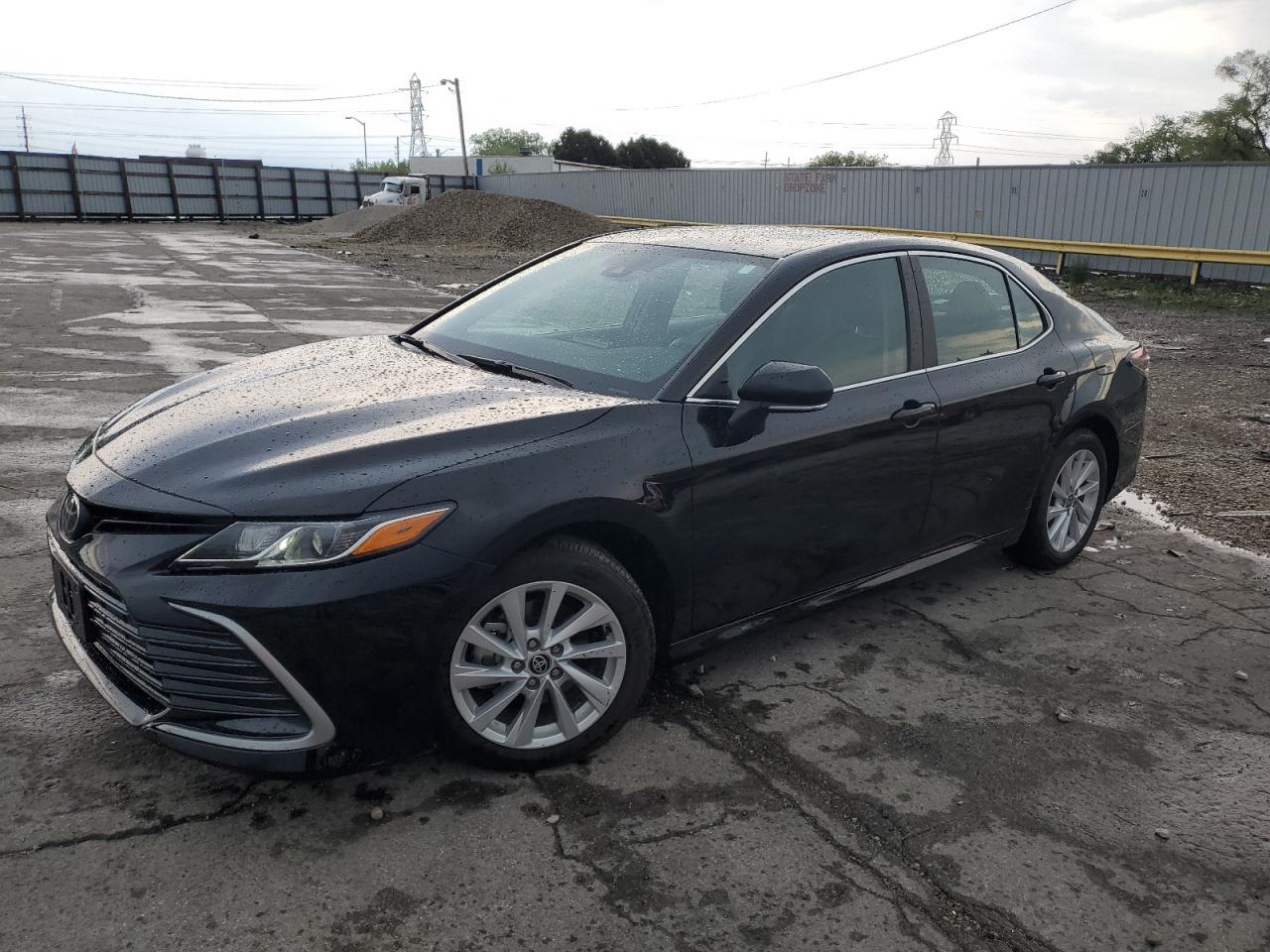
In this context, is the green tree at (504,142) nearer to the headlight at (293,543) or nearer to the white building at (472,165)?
the white building at (472,165)

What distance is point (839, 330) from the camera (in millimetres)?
3842

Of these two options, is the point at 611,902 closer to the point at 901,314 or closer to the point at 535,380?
the point at 535,380

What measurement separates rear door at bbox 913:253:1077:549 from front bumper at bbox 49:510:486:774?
88.5 inches

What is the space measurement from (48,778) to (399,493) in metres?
1.38

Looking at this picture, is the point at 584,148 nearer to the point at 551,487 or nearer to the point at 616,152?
the point at 616,152

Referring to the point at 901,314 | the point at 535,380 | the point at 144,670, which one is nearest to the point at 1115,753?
the point at 901,314

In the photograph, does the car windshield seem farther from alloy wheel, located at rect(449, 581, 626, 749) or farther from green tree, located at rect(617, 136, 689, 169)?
green tree, located at rect(617, 136, 689, 169)

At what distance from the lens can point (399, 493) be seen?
273 centimetres

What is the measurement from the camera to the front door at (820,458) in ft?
11.0

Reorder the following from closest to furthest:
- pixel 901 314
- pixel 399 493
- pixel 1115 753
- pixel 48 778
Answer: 1. pixel 399 493
2. pixel 48 778
3. pixel 1115 753
4. pixel 901 314

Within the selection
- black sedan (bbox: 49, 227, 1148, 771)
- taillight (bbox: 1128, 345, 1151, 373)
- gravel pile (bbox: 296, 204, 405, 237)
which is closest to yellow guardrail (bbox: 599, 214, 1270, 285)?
taillight (bbox: 1128, 345, 1151, 373)

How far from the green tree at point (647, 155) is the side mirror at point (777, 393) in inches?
3542

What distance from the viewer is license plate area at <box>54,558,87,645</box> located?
9.50 ft

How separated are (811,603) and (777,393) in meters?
0.94
